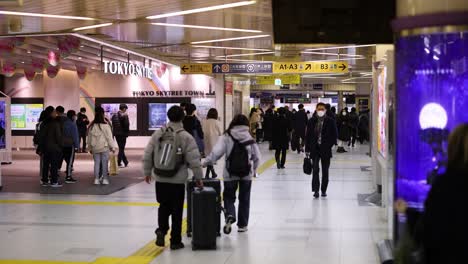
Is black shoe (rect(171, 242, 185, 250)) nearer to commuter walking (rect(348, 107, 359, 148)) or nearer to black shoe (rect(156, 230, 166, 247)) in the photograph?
black shoe (rect(156, 230, 166, 247))

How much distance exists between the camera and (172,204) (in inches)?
290

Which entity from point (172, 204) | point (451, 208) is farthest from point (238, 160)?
point (451, 208)

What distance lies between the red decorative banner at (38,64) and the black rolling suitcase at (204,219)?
16410 mm

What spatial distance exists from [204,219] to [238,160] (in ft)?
3.44

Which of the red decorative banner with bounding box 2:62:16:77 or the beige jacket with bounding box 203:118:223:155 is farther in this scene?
the red decorative banner with bounding box 2:62:16:77

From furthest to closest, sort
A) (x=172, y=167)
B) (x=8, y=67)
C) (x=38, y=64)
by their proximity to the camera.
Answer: (x=38, y=64)
(x=8, y=67)
(x=172, y=167)

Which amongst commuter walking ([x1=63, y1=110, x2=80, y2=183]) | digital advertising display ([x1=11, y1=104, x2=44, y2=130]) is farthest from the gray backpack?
digital advertising display ([x1=11, y1=104, x2=44, y2=130])

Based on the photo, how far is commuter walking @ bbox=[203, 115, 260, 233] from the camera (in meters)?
8.16

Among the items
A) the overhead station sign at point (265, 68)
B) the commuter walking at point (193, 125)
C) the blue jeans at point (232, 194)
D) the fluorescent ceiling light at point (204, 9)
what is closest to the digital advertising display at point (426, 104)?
the blue jeans at point (232, 194)

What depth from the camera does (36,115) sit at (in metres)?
27.3

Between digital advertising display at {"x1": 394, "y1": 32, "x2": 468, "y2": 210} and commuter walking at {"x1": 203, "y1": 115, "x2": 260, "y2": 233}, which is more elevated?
digital advertising display at {"x1": 394, "y1": 32, "x2": 468, "y2": 210}

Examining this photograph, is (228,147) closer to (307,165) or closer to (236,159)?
(236,159)

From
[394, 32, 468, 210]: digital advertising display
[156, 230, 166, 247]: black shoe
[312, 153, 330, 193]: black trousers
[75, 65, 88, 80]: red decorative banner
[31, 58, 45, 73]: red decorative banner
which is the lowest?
[156, 230, 166, 247]: black shoe

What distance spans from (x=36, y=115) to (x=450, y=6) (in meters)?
24.9
